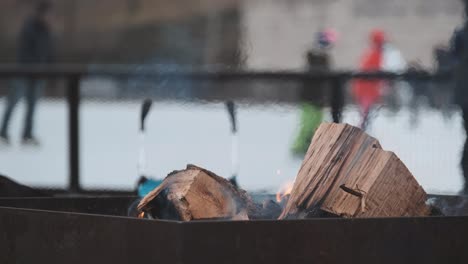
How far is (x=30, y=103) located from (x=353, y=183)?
5.39 m

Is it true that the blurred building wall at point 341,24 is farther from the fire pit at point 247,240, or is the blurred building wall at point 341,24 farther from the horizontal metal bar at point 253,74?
the fire pit at point 247,240

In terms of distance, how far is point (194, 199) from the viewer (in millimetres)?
2867

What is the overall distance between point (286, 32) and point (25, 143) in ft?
29.6

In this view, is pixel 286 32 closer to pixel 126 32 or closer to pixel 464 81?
pixel 126 32

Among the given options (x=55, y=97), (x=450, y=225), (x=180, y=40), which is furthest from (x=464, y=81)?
(x=180, y=40)

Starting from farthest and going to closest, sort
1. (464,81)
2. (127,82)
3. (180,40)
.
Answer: (180,40) → (127,82) → (464,81)

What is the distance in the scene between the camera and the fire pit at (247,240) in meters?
2.57

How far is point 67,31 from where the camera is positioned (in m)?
20.0

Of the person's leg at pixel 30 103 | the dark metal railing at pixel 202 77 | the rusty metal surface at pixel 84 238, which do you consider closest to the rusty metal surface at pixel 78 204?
the rusty metal surface at pixel 84 238

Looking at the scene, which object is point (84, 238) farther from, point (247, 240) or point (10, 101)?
point (10, 101)

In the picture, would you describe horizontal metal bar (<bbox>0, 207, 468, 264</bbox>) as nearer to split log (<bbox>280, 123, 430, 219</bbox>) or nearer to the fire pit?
the fire pit

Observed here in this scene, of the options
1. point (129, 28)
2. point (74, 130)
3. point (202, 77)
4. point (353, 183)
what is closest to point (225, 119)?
point (202, 77)

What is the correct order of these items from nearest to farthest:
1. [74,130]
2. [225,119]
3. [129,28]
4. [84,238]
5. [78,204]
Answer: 1. [84,238]
2. [78,204]
3. [74,130]
4. [225,119]
5. [129,28]

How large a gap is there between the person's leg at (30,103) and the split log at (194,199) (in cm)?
417
